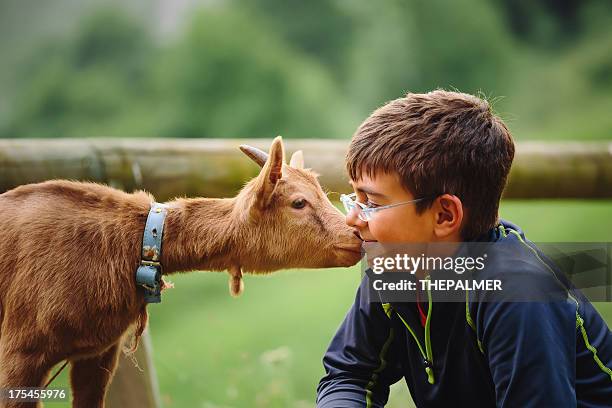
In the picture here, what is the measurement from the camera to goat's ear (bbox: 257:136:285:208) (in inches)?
88.2

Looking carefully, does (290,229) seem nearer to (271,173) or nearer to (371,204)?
(271,173)

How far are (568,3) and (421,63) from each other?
1.77m

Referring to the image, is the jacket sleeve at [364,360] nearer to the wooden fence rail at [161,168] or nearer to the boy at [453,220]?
the boy at [453,220]

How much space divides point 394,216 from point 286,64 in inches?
233

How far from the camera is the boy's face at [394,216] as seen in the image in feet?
7.09

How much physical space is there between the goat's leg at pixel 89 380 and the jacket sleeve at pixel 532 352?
3.87 ft

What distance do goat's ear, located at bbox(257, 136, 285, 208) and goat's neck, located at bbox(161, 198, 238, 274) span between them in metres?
0.13

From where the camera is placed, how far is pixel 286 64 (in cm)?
787

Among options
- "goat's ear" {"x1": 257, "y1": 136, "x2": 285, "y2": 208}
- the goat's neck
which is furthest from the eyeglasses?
the goat's neck

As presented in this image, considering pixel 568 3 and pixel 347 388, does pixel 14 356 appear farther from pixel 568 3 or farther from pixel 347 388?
pixel 568 3

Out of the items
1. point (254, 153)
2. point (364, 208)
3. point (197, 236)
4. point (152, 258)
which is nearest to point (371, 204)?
point (364, 208)

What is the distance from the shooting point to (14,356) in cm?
211

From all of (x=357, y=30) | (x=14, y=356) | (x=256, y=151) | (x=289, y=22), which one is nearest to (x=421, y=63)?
(x=357, y=30)

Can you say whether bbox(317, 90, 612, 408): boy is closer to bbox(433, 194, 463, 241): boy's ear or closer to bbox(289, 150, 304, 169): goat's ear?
bbox(433, 194, 463, 241): boy's ear
